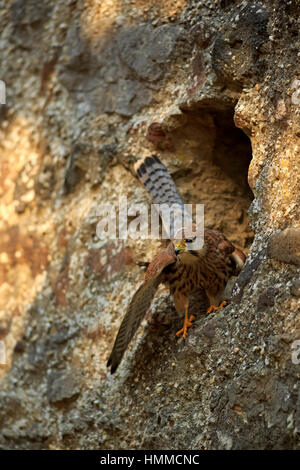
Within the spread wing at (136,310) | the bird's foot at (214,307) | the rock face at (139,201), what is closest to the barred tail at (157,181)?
the rock face at (139,201)

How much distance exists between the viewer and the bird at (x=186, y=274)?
12.3ft

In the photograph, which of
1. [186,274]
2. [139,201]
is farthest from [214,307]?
[139,201]

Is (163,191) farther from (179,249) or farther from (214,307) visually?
(214,307)

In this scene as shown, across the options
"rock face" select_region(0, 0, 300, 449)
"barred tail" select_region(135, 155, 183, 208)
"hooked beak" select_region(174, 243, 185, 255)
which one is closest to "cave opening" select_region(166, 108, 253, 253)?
"rock face" select_region(0, 0, 300, 449)

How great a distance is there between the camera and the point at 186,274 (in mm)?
3902

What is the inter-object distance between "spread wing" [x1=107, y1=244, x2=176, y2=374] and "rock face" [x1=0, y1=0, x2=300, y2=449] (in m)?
0.30

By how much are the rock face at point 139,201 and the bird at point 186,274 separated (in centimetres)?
18

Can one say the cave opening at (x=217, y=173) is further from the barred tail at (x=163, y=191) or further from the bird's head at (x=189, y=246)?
the bird's head at (x=189, y=246)

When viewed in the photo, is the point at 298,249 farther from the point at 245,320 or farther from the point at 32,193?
the point at 32,193

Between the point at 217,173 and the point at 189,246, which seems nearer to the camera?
the point at 189,246

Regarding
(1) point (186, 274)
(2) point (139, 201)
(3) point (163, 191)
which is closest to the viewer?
(1) point (186, 274)

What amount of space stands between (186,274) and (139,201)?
2.56 feet

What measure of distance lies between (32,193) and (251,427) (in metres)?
2.83

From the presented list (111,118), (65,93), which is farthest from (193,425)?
(65,93)
